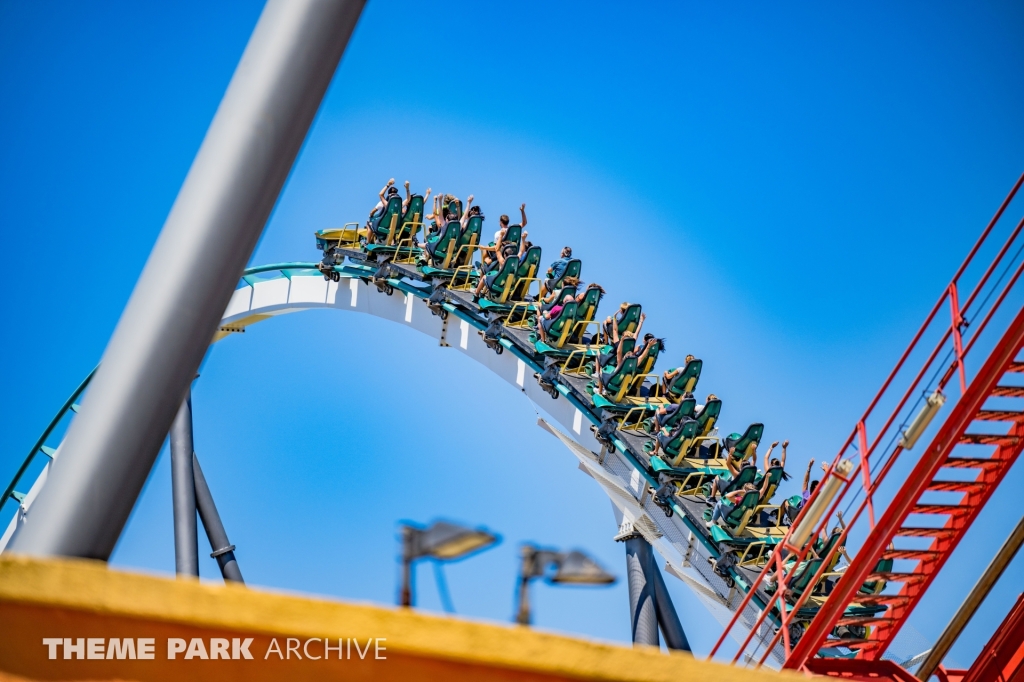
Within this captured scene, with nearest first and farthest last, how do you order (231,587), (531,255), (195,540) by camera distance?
(231,587), (195,540), (531,255)

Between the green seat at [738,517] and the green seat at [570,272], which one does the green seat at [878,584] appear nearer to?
the green seat at [738,517]

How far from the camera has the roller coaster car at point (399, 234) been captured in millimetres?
10594

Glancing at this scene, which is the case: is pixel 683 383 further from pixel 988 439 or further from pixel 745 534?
pixel 988 439

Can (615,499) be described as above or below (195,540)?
above

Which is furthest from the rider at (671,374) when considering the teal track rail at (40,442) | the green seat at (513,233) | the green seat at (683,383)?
the teal track rail at (40,442)

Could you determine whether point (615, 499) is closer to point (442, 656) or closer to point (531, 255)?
point (531, 255)

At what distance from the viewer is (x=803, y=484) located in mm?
7824

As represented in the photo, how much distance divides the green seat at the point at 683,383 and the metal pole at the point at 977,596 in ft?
12.5

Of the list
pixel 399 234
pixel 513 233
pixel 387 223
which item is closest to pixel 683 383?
pixel 513 233

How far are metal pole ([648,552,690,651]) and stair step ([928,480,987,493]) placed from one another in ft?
9.22

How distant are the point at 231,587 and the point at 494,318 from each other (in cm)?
785

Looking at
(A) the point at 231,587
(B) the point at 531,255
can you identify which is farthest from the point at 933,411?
(B) the point at 531,255

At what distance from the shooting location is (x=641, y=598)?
23.3 ft

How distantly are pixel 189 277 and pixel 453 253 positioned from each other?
846cm
